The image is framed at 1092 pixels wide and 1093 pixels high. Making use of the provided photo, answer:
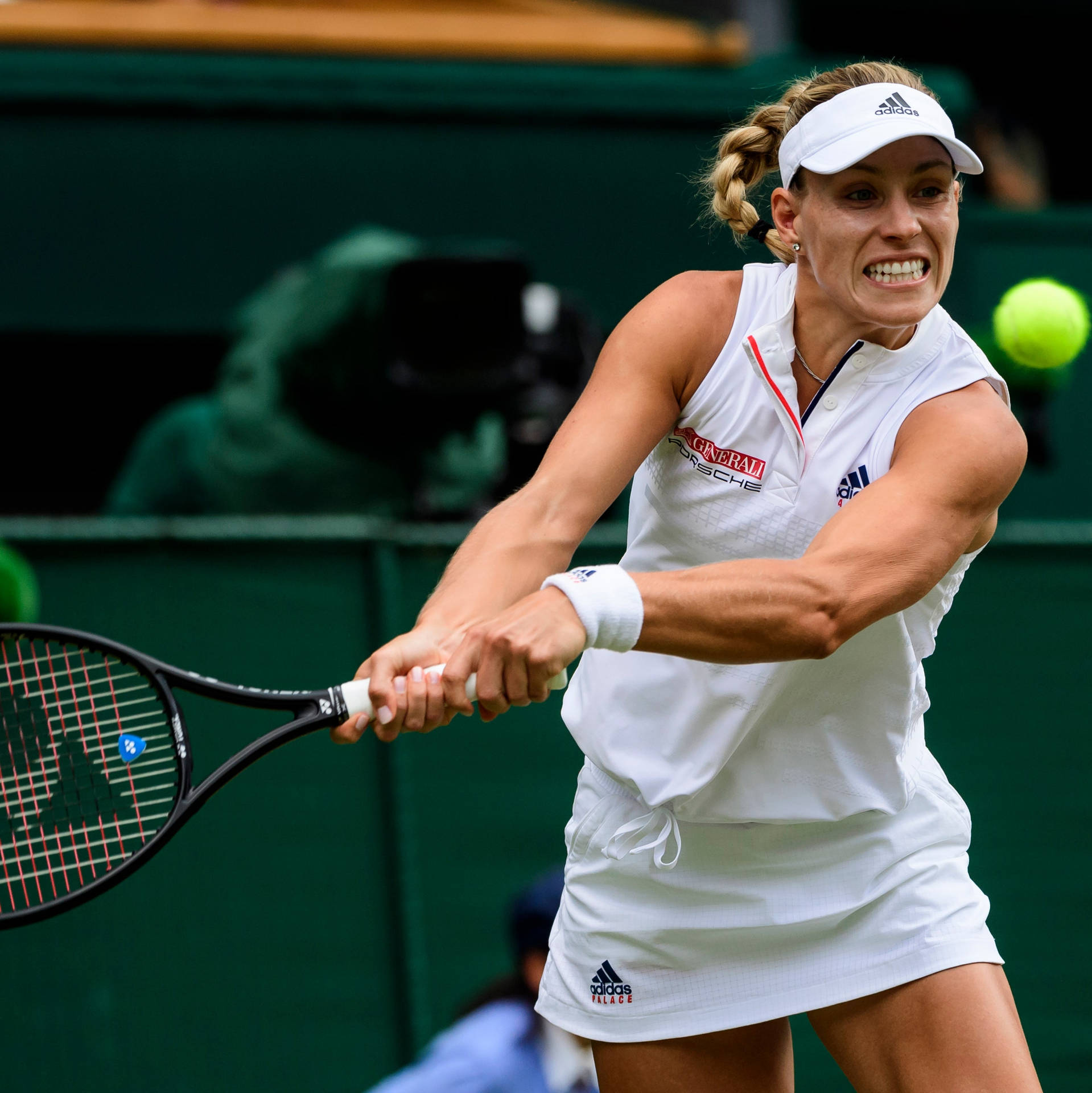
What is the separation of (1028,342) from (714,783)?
164cm

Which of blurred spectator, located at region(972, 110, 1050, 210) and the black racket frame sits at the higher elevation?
blurred spectator, located at region(972, 110, 1050, 210)

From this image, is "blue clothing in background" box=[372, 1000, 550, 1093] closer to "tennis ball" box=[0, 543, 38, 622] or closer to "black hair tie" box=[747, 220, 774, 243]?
"tennis ball" box=[0, 543, 38, 622]

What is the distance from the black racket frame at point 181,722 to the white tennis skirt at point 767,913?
21.0 inches

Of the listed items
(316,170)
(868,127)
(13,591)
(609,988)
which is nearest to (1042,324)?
(868,127)

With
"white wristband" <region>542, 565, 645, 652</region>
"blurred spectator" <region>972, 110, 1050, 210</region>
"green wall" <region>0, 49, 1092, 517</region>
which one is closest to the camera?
"white wristband" <region>542, 565, 645, 652</region>

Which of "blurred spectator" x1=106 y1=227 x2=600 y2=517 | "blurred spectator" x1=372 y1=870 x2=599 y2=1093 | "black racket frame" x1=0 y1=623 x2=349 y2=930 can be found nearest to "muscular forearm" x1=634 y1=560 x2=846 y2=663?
"black racket frame" x1=0 y1=623 x2=349 y2=930

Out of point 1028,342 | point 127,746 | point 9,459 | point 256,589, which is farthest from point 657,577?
point 9,459

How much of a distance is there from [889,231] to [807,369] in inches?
10.0

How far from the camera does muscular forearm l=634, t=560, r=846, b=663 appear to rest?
2.24 m

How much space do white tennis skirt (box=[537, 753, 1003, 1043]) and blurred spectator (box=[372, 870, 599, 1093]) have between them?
32.7 inches

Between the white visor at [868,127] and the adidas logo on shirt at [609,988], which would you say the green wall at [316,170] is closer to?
the white visor at [868,127]

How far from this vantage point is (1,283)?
6.73 metres

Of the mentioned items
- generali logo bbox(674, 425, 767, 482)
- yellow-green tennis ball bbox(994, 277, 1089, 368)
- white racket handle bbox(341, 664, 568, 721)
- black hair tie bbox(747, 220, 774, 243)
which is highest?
black hair tie bbox(747, 220, 774, 243)

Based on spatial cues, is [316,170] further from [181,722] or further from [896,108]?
[896,108]
